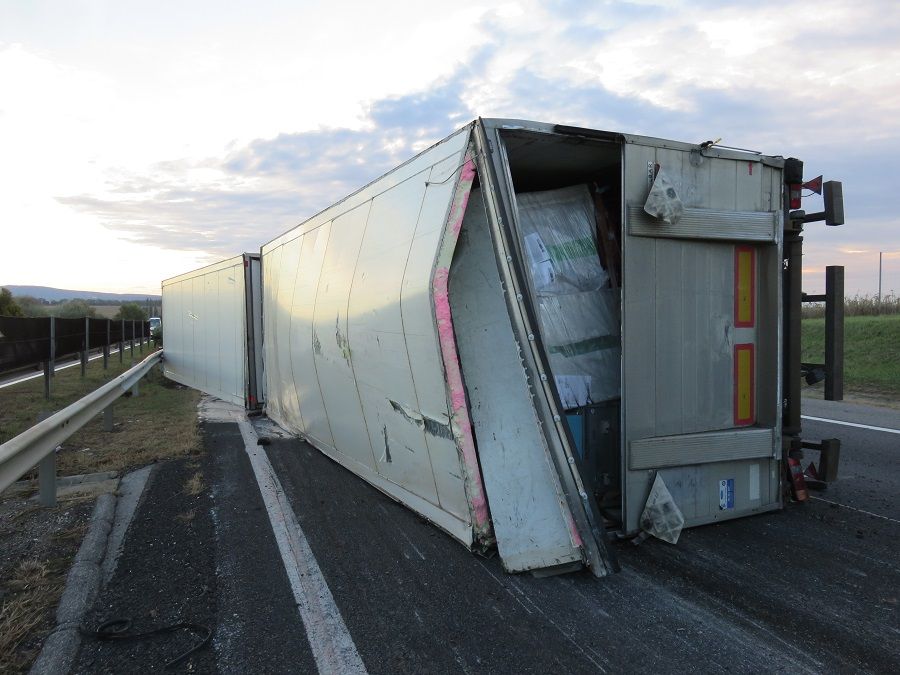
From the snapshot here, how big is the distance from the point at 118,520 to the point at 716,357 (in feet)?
15.9

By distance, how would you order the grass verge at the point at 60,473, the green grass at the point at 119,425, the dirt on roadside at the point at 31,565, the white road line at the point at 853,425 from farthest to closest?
the white road line at the point at 853,425 < the green grass at the point at 119,425 < the grass verge at the point at 60,473 < the dirt on roadside at the point at 31,565

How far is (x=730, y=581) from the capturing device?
347 cm

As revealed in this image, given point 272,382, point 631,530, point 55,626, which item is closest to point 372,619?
point 55,626

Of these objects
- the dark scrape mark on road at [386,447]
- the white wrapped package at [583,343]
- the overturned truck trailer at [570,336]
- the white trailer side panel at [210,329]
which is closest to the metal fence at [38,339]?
the white trailer side panel at [210,329]

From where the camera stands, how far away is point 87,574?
3516mm

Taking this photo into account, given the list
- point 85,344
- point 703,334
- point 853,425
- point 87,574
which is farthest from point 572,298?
point 85,344

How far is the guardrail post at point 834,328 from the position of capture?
4668 mm

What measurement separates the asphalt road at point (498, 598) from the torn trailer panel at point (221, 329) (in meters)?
5.23

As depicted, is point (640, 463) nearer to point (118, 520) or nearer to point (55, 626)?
point (55, 626)

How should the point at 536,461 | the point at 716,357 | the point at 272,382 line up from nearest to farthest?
1. the point at 536,461
2. the point at 716,357
3. the point at 272,382

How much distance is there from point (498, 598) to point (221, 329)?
944 cm

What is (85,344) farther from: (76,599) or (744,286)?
(744,286)

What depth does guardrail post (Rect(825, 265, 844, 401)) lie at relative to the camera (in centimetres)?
467

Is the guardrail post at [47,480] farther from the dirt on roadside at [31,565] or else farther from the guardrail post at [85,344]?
the guardrail post at [85,344]
